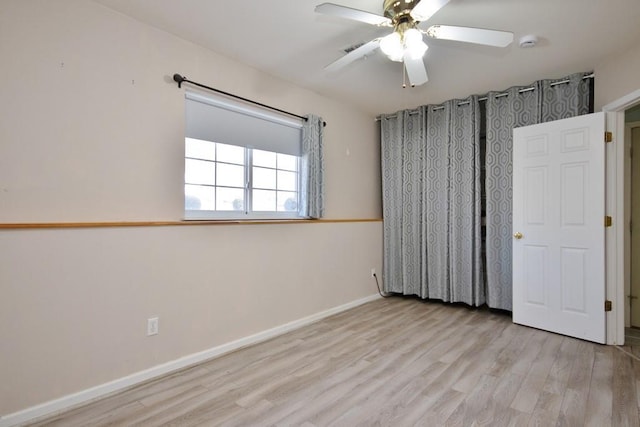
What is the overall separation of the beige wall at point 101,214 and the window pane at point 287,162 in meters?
0.69

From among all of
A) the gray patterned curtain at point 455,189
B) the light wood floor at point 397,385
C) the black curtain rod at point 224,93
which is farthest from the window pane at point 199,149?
the gray patterned curtain at point 455,189

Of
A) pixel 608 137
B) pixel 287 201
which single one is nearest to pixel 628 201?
pixel 608 137

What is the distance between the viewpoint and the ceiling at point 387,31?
2.08 meters

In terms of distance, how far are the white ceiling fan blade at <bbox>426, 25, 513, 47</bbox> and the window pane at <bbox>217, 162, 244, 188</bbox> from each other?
181 cm

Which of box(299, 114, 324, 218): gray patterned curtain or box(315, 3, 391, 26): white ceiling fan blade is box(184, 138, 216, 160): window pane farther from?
box(315, 3, 391, 26): white ceiling fan blade

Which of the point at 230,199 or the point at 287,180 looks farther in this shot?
the point at 287,180

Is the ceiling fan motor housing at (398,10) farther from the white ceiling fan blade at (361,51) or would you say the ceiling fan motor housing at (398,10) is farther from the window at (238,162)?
the window at (238,162)

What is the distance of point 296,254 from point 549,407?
2.17 m

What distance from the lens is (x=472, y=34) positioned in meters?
1.86

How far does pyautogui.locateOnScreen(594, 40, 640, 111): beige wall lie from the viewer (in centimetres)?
249

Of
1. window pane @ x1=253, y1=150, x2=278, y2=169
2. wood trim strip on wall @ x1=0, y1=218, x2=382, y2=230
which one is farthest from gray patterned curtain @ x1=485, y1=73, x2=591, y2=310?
window pane @ x1=253, y1=150, x2=278, y2=169

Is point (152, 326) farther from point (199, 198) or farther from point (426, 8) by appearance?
point (426, 8)

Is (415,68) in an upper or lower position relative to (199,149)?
upper

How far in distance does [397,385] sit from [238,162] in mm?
2132
